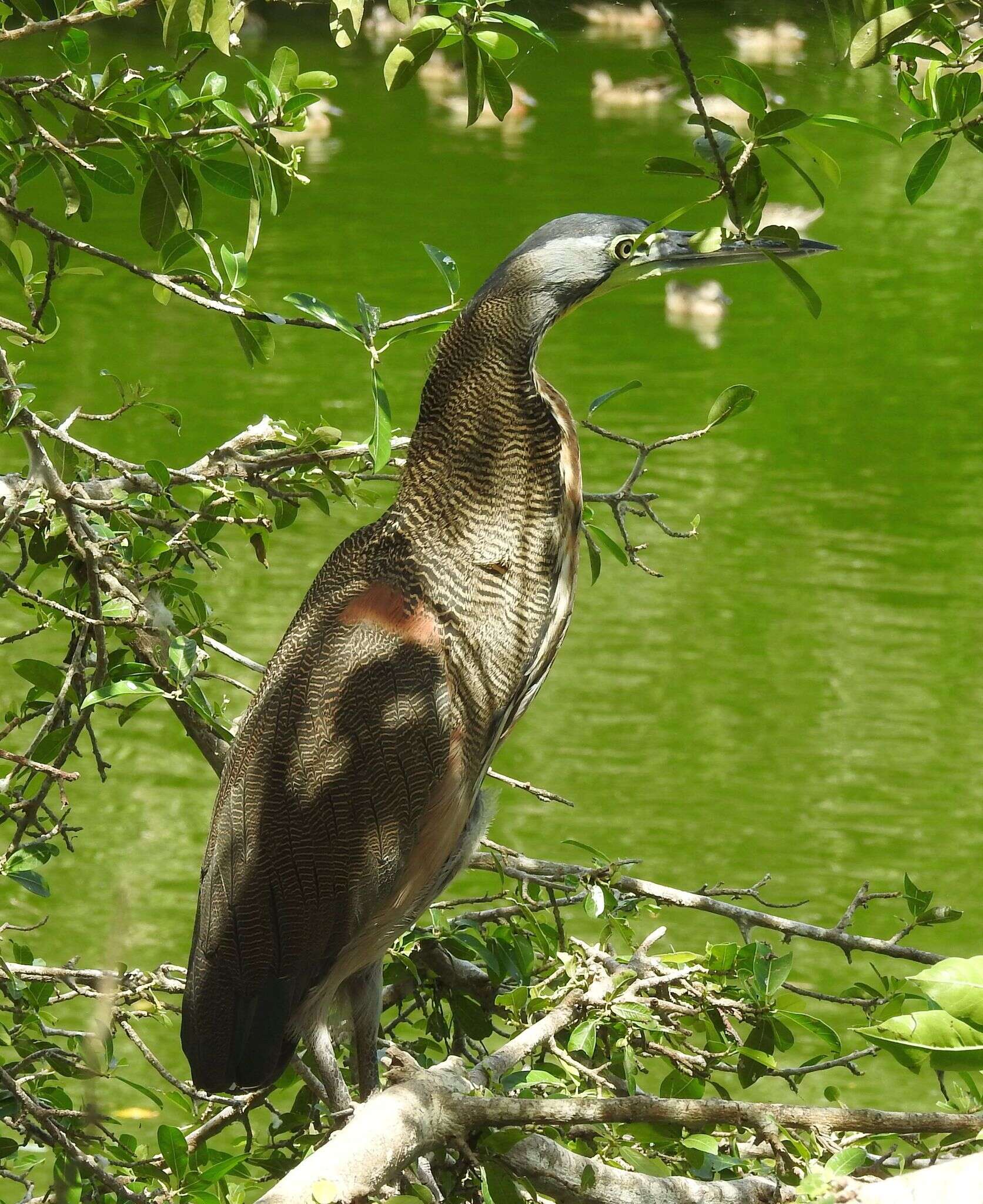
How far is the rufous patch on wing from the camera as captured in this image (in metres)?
1.97

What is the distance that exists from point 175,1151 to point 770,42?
5.59ft

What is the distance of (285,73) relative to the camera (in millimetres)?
1792

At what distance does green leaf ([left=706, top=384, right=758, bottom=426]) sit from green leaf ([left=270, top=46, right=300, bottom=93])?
2.28ft

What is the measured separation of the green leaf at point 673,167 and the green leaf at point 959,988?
2.23ft

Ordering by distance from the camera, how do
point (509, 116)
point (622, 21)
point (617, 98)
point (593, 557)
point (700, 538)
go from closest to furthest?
point (593, 557) < point (622, 21) < point (700, 538) < point (617, 98) < point (509, 116)

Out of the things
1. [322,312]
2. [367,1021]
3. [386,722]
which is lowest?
[367,1021]

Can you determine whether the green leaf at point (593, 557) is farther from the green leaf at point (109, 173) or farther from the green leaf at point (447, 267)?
the green leaf at point (109, 173)

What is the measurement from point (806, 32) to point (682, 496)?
501 centimetres

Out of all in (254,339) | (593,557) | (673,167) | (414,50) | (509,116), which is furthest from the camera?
(509,116)

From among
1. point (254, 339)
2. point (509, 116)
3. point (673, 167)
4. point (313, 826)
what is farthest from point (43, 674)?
point (509, 116)

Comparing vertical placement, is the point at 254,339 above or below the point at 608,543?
above

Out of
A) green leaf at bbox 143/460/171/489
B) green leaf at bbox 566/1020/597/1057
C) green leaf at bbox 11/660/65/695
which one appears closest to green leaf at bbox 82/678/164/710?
green leaf at bbox 11/660/65/695

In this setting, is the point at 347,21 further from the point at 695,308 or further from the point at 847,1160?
the point at 695,308

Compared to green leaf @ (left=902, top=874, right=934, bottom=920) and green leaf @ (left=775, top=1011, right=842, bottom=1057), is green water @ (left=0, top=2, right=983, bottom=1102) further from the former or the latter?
green leaf @ (left=902, top=874, right=934, bottom=920)
